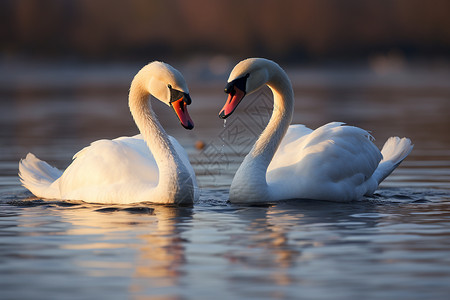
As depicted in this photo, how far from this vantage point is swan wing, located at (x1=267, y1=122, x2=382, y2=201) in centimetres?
1087

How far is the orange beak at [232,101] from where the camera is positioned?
418 inches

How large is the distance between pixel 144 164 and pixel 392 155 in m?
3.43

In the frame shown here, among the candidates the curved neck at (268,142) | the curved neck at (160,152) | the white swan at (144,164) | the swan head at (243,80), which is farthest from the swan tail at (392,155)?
the curved neck at (160,152)

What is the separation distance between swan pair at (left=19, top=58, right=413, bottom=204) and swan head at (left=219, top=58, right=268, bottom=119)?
0.04ft

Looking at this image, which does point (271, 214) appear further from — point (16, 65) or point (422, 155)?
point (16, 65)

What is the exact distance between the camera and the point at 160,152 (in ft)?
35.7

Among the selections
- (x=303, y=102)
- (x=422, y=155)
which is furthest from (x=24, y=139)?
(x=303, y=102)

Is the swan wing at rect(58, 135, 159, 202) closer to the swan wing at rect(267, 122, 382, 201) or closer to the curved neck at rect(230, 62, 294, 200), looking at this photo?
the curved neck at rect(230, 62, 294, 200)

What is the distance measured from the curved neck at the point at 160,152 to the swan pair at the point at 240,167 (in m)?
0.01

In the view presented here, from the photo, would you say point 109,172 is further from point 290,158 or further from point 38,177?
point 290,158

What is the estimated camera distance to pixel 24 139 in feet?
63.4

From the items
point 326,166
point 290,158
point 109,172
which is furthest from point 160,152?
point 326,166

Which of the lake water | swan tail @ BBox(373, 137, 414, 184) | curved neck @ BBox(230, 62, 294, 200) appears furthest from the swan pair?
swan tail @ BBox(373, 137, 414, 184)

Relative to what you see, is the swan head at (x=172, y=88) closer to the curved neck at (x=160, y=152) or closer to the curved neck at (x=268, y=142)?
the curved neck at (x=160, y=152)
